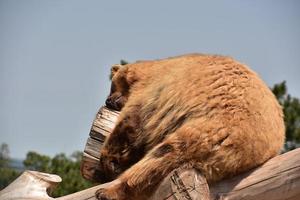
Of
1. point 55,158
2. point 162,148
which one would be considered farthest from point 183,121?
point 55,158

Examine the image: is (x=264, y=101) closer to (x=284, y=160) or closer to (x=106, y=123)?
(x=284, y=160)

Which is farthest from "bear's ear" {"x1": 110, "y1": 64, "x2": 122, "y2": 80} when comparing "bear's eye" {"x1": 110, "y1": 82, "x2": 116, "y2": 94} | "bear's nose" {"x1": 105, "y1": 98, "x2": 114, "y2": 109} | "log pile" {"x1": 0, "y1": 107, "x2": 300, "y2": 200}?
"log pile" {"x1": 0, "y1": 107, "x2": 300, "y2": 200}

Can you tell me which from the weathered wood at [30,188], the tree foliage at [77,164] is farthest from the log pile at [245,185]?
the tree foliage at [77,164]

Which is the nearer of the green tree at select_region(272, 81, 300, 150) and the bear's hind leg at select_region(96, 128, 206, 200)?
the bear's hind leg at select_region(96, 128, 206, 200)

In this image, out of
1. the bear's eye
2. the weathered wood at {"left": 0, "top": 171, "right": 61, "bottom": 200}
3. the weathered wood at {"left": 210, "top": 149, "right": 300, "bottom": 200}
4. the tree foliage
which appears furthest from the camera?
the tree foliage

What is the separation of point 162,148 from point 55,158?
725 inches

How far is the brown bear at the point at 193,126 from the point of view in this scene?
14.0ft

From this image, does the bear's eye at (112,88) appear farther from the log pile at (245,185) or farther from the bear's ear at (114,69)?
the log pile at (245,185)

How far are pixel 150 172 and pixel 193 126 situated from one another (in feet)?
1.53

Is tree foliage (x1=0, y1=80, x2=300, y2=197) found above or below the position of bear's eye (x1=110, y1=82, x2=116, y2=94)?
below

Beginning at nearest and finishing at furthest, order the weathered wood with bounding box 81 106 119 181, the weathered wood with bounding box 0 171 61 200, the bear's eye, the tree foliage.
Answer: the weathered wood with bounding box 0 171 61 200 < the weathered wood with bounding box 81 106 119 181 < the bear's eye < the tree foliage

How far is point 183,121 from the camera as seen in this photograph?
462 centimetres

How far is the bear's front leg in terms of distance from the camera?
4.28 meters

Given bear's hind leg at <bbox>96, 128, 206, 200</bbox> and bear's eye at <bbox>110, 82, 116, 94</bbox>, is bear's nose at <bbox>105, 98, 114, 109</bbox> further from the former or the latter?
bear's hind leg at <bbox>96, 128, 206, 200</bbox>
